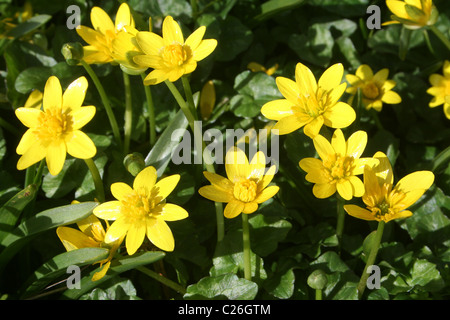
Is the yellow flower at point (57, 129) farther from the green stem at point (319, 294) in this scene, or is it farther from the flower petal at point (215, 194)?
the green stem at point (319, 294)

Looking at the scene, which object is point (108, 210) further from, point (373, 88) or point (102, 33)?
point (373, 88)

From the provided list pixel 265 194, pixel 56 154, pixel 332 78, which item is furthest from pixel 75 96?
pixel 332 78

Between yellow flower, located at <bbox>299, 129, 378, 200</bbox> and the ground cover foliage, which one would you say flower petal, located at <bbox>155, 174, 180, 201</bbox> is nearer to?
the ground cover foliage

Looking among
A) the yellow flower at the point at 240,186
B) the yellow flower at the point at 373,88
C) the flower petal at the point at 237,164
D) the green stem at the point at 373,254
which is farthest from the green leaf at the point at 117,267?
the yellow flower at the point at 373,88

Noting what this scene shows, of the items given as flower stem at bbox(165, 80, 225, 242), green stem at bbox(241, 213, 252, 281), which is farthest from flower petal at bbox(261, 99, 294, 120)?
green stem at bbox(241, 213, 252, 281)
